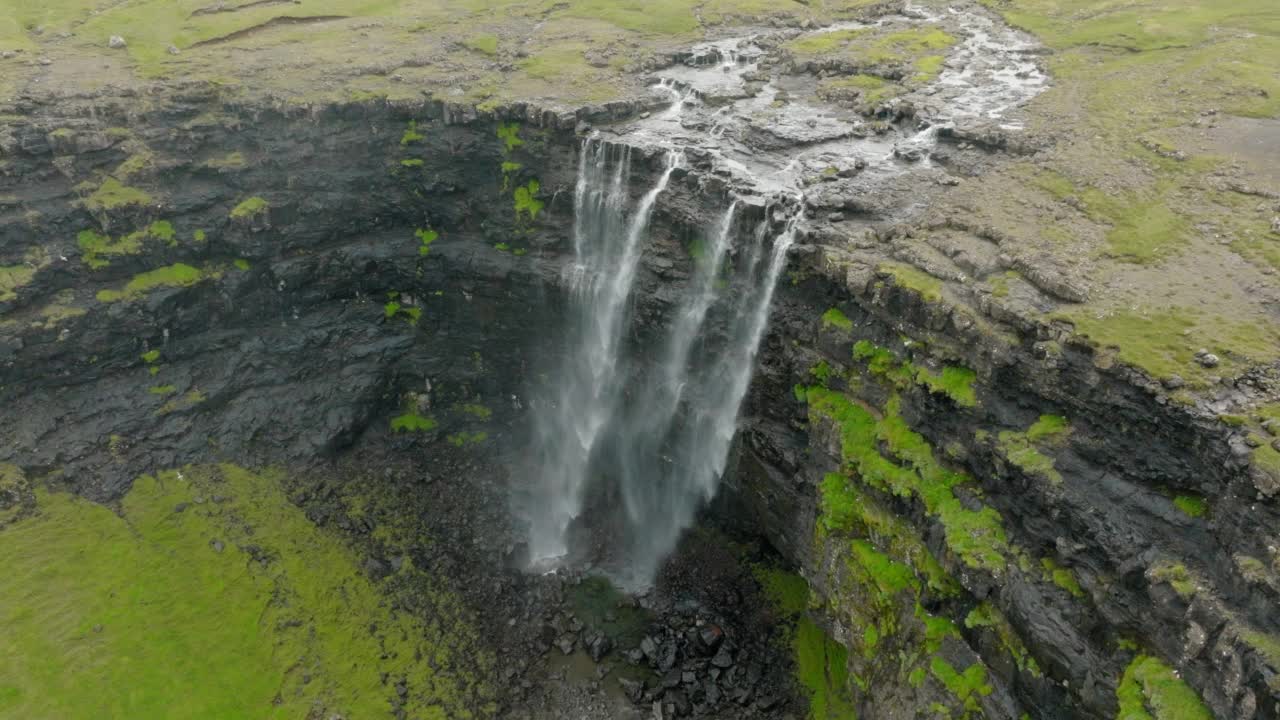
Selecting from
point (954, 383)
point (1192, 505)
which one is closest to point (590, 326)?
point (954, 383)

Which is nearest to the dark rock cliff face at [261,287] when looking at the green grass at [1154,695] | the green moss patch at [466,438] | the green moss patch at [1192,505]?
the green moss patch at [466,438]

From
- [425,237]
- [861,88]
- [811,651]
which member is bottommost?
[811,651]

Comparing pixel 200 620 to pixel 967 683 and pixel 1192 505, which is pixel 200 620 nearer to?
A: pixel 967 683

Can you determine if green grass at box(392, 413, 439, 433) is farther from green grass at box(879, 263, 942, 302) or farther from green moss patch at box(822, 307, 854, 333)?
green grass at box(879, 263, 942, 302)

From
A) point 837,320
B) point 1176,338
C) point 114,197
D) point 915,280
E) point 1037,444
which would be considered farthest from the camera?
point 114,197

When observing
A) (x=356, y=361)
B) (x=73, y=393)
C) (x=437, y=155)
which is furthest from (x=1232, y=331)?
(x=73, y=393)

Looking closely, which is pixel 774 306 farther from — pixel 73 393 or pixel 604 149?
pixel 73 393

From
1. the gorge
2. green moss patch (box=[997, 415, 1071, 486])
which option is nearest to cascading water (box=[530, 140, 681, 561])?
the gorge
